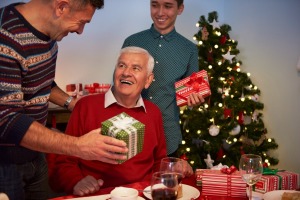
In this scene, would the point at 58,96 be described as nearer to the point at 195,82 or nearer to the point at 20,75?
the point at 20,75

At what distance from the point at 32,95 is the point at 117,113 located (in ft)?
2.22

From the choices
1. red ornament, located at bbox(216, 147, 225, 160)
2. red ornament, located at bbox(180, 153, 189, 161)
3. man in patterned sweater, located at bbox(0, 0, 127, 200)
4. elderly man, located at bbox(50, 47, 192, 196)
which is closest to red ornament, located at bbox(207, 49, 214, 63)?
red ornament, located at bbox(216, 147, 225, 160)

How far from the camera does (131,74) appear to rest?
235 cm

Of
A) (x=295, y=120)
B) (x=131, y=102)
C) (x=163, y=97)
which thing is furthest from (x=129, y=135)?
(x=295, y=120)

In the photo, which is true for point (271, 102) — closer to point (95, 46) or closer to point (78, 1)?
point (95, 46)

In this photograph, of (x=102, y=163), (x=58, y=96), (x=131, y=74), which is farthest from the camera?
(x=131, y=74)

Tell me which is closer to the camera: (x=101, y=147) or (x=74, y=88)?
(x=101, y=147)

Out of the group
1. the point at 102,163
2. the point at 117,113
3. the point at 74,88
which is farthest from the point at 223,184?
the point at 74,88

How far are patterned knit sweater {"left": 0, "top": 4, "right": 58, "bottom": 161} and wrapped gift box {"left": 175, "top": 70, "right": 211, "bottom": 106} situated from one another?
1080mm

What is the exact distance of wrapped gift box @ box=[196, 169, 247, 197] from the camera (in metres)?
1.69

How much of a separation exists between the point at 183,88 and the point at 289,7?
7.05 ft

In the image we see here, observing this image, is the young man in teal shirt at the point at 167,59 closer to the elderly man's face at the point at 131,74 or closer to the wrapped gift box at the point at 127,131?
the elderly man's face at the point at 131,74

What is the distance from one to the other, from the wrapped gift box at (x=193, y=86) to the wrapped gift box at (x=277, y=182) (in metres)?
0.89

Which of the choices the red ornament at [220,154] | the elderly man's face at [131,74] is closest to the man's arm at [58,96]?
the elderly man's face at [131,74]
